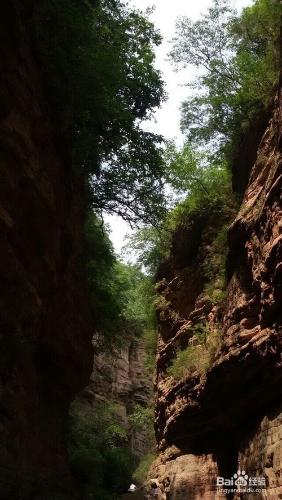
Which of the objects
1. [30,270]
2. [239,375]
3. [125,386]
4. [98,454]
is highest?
[125,386]

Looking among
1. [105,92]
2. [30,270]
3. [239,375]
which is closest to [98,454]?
[239,375]

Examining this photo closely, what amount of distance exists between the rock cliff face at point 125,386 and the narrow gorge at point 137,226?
7.68m

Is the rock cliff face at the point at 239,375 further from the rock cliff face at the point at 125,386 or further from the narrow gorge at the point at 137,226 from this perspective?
the rock cliff face at the point at 125,386

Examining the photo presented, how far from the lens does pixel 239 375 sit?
11180 millimetres

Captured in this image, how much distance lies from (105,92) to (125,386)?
971 inches

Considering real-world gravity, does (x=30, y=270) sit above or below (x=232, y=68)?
below

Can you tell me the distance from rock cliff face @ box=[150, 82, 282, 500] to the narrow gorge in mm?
56

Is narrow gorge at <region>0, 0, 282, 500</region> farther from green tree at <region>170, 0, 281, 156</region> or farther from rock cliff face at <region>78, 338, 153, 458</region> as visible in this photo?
rock cliff face at <region>78, 338, 153, 458</region>

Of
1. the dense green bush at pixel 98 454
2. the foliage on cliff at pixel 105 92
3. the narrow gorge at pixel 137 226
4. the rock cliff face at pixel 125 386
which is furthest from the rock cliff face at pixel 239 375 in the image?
the rock cliff face at pixel 125 386

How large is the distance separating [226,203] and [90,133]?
308 inches

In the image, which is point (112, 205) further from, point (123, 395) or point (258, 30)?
point (123, 395)

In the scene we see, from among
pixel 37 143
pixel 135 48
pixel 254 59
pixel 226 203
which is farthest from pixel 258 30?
pixel 37 143

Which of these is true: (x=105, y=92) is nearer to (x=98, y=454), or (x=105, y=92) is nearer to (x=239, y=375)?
(x=239, y=375)

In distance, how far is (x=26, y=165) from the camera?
8.30 m
